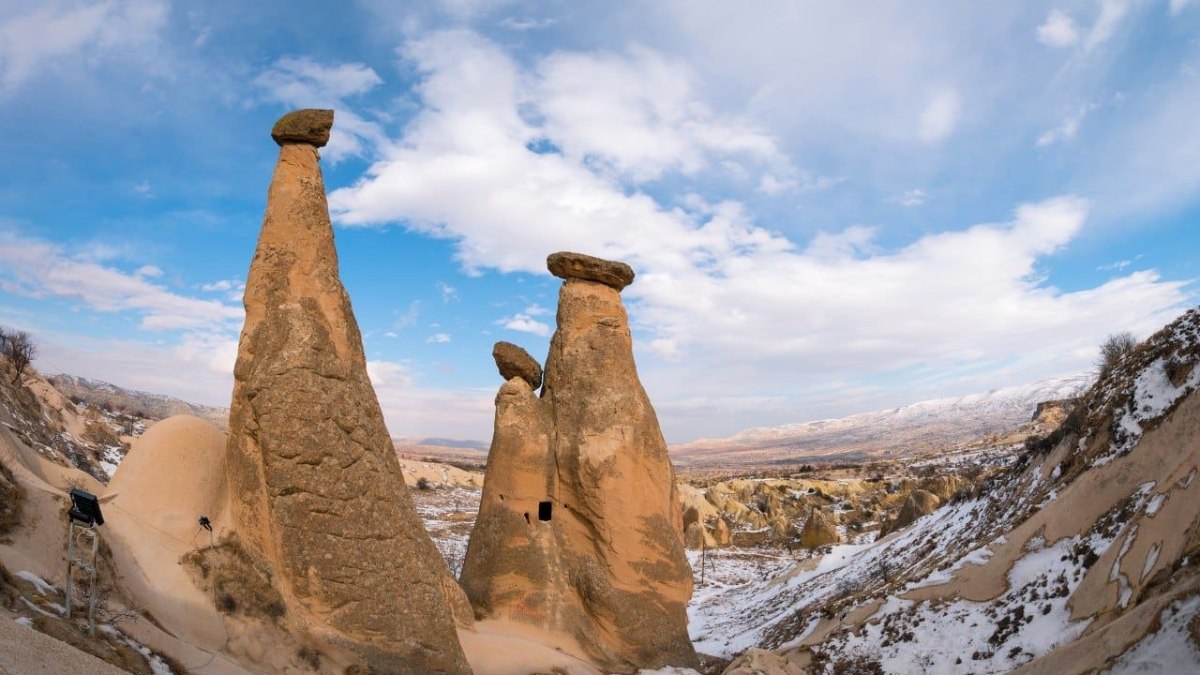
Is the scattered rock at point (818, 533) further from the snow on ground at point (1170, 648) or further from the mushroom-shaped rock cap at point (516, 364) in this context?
the snow on ground at point (1170, 648)

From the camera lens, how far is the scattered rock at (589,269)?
14320mm

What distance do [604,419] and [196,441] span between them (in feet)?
21.5

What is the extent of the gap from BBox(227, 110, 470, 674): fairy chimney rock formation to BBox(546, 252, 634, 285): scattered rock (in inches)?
200

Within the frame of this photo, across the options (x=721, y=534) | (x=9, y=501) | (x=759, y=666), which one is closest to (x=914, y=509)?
(x=721, y=534)

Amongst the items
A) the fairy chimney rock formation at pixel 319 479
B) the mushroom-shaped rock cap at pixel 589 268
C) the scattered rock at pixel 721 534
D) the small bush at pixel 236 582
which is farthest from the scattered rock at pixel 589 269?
the scattered rock at pixel 721 534

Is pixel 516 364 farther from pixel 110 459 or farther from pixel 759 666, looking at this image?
pixel 110 459

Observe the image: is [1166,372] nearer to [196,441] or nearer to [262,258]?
[262,258]

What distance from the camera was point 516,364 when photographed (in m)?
14.2

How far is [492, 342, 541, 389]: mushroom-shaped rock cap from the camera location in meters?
14.3

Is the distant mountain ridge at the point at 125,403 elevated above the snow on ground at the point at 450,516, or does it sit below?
above

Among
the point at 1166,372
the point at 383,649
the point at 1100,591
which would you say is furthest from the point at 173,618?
the point at 1166,372

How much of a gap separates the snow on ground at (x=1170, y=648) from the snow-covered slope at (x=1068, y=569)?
0.01 metres

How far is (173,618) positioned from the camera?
7992mm

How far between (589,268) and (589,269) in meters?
0.02
